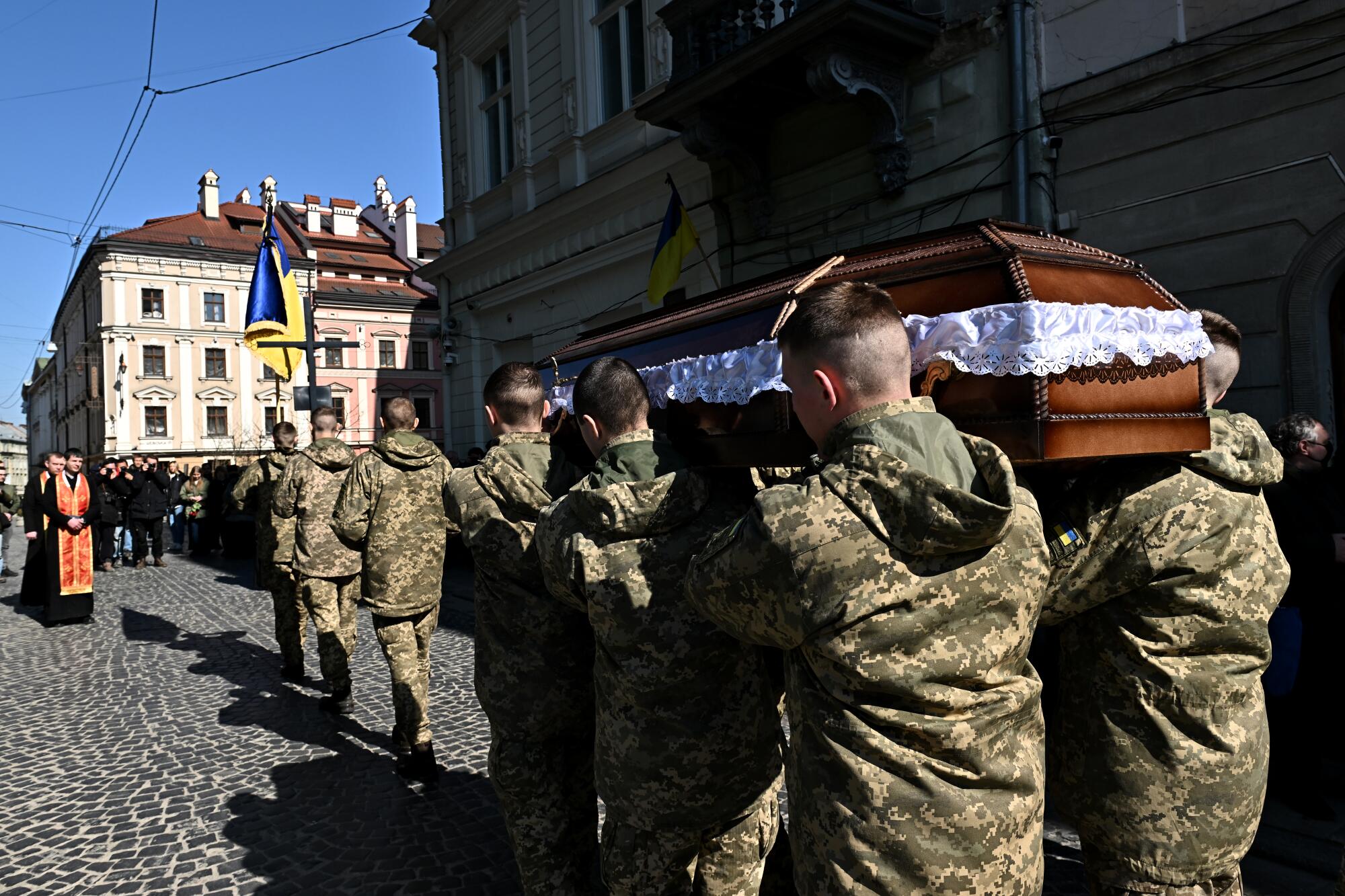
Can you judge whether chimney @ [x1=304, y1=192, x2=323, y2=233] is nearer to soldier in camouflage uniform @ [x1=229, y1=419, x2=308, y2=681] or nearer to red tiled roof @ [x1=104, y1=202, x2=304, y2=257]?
red tiled roof @ [x1=104, y1=202, x2=304, y2=257]

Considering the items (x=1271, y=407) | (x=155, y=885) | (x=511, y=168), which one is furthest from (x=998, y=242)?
(x=511, y=168)

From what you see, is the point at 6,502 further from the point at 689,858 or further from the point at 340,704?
the point at 689,858

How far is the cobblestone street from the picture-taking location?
10.5 feet

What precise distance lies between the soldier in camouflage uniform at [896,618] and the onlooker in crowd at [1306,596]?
2628 millimetres

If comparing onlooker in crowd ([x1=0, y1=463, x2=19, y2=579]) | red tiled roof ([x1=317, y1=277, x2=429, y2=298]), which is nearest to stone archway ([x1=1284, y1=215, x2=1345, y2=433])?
onlooker in crowd ([x1=0, y1=463, x2=19, y2=579])

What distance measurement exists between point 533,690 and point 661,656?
827 millimetres

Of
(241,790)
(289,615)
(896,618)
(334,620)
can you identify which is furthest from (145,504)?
(896,618)

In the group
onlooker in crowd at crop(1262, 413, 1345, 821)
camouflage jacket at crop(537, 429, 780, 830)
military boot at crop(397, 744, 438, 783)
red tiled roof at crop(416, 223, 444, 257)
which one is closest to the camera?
camouflage jacket at crop(537, 429, 780, 830)

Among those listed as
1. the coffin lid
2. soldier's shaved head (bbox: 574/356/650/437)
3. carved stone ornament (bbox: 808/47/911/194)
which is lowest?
soldier's shaved head (bbox: 574/356/650/437)

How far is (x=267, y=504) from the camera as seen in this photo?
6641 millimetres

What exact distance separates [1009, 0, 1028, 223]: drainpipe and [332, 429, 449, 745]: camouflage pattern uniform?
15.5 ft

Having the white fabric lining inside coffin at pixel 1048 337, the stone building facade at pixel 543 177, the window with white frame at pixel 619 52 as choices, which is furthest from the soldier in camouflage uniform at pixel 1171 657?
the window with white frame at pixel 619 52

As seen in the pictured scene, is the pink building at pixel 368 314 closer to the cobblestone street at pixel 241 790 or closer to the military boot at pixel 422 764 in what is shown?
the cobblestone street at pixel 241 790

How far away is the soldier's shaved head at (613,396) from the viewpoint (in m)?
2.23
